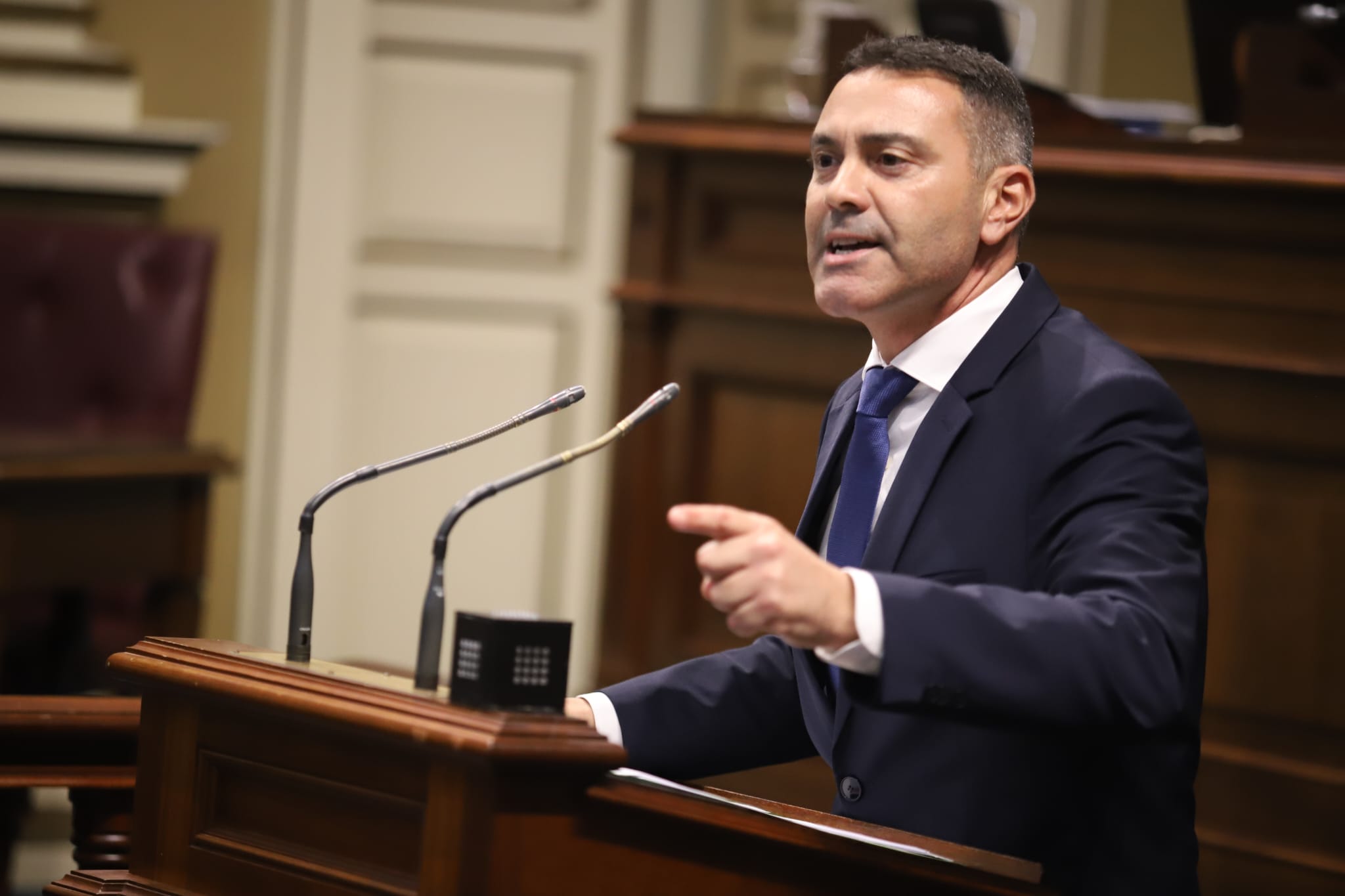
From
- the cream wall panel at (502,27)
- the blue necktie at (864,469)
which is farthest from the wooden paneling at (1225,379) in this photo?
the cream wall panel at (502,27)

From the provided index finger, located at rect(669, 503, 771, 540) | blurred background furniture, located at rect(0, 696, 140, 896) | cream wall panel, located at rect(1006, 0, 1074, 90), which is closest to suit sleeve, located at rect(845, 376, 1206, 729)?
index finger, located at rect(669, 503, 771, 540)

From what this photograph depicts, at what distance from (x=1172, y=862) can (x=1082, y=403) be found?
14.8 inches

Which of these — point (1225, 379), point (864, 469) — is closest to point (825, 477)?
point (864, 469)

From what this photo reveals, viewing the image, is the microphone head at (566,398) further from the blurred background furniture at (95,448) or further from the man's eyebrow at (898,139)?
the blurred background furniture at (95,448)

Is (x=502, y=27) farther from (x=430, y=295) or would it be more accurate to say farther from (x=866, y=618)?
(x=866, y=618)

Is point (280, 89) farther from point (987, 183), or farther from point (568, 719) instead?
point (568, 719)

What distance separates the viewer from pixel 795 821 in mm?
1170

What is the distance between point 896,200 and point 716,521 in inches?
20.0

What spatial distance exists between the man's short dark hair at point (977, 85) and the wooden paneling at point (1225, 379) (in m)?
1.05

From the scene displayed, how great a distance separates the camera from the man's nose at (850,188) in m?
1.46

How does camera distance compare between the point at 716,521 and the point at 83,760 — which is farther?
the point at 83,760

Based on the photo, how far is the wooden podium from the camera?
1099 millimetres

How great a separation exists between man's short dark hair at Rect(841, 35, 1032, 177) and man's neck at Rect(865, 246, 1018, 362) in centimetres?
9

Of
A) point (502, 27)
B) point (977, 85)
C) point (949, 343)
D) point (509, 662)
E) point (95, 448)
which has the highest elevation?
point (502, 27)
